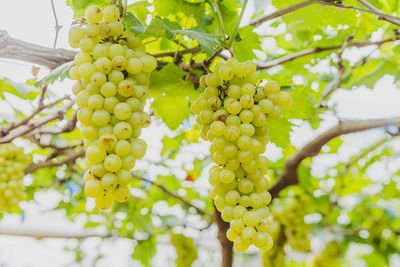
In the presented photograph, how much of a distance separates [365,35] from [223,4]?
747 millimetres

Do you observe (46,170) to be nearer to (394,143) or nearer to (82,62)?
(82,62)

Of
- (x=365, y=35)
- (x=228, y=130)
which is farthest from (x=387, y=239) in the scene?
(x=228, y=130)

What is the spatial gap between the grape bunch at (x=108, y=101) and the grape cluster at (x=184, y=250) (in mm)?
1413

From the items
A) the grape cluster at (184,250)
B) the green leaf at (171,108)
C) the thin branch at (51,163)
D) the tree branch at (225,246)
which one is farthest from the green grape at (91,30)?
the grape cluster at (184,250)

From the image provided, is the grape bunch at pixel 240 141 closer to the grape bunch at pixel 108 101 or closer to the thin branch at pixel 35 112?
the grape bunch at pixel 108 101

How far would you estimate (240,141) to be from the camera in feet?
1.83

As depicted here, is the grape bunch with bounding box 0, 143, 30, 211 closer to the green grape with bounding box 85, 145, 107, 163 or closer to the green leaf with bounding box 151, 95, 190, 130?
the green leaf with bounding box 151, 95, 190, 130

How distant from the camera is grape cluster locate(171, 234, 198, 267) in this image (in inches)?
71.8

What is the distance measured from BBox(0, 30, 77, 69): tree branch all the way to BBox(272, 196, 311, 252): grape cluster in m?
1.43

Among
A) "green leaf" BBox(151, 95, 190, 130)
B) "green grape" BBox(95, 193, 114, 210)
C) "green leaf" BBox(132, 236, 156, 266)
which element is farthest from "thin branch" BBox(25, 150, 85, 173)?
"green grape" BBox(95, 193, 114, 210)

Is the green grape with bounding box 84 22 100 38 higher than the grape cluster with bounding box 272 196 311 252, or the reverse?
the green grape with bounding box 84 22 100 38

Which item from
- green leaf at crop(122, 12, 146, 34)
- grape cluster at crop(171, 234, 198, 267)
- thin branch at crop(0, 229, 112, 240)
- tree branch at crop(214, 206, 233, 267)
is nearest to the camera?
green leaf at crop(122, 12, 146, 34)

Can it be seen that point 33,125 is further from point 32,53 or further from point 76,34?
point 76,34

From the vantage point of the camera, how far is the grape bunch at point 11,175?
1.31m
